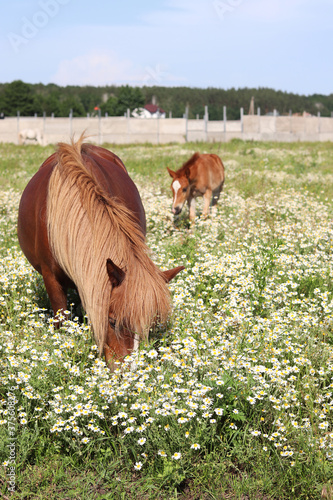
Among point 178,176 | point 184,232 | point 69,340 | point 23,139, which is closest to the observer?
point 69,340

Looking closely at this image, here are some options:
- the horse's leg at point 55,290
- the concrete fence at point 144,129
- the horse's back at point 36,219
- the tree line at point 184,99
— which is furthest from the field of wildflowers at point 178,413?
the tree line at point 184,99

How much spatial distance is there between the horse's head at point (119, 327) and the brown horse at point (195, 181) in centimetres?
557

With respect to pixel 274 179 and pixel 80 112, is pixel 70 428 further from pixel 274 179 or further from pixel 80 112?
pixel 80 112

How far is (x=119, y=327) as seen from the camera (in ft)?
10.5

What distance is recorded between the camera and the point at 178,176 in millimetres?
9359

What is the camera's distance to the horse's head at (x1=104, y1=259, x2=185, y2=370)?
313cm

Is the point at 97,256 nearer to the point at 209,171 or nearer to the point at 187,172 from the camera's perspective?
the point at 187,172

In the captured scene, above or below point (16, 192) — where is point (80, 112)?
above

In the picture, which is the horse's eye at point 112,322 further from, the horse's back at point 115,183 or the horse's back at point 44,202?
the horse's back at point 115,183

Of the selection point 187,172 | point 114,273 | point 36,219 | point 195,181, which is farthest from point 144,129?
point 114,273

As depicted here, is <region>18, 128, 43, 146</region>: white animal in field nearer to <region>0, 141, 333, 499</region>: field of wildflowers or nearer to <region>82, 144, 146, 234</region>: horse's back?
<region>82, 144, 146, 234</region>: horse's back

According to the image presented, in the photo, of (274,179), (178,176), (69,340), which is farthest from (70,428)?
Answer: (274,179)

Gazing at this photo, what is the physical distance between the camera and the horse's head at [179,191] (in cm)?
881

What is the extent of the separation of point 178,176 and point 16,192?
3.71 metres
